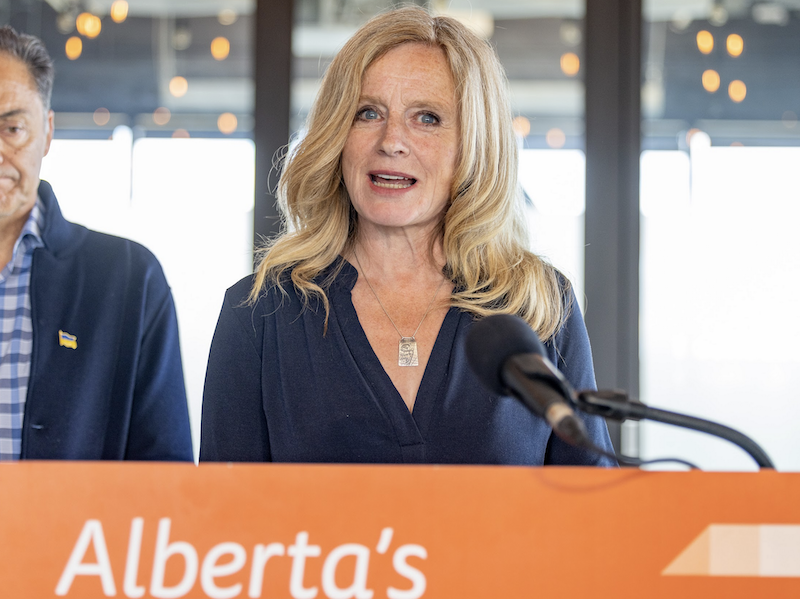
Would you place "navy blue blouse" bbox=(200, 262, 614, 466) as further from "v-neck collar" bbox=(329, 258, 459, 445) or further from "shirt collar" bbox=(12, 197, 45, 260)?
"shirt collar" bbox=(12, 197, 45, 260)

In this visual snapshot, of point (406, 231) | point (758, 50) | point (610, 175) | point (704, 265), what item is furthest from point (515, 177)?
point (758, 50)

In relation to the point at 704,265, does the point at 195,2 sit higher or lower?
higher

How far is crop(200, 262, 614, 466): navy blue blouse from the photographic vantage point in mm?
1289

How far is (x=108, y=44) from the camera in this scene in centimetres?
300

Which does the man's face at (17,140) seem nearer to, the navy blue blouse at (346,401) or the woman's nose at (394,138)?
the navy blue blouse at (346,401)

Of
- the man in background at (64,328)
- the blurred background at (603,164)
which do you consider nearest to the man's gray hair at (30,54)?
the man in background at (64,328)

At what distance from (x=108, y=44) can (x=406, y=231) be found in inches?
81.4

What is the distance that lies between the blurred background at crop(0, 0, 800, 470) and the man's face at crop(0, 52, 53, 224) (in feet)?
3.57

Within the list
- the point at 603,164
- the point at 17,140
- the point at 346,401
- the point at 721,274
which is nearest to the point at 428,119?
the point at 346,401

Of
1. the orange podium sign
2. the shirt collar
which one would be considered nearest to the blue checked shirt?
the shirt collar

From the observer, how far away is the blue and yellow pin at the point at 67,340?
1.67 metres

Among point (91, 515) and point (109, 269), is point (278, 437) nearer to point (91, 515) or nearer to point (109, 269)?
point (91, 515)

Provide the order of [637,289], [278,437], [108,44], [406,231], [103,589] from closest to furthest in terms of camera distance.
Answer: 1. [103,589]
2. [278,437]
3. [406,231]
4. [637,289]
5. [108,44]

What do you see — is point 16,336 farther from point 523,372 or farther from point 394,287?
point 523,372
